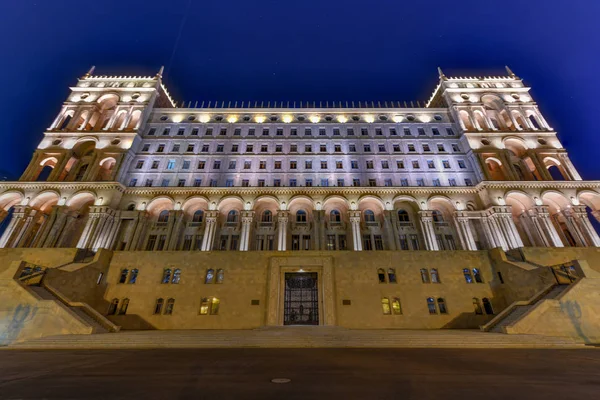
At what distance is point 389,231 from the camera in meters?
32.6

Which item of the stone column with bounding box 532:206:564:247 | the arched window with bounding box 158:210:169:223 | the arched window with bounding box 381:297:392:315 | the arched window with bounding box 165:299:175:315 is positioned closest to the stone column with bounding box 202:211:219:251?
the arched window with bounding box 158:210:169:223

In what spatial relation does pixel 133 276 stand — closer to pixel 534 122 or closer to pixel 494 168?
pixel 494 168

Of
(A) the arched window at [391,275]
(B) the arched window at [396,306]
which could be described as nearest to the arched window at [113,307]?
(B) the arched window at [396,306]

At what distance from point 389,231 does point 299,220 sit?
1147cm

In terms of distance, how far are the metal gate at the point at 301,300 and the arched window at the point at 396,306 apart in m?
7.41

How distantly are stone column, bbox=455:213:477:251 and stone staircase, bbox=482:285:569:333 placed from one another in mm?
11260

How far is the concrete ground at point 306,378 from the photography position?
5.70 metres

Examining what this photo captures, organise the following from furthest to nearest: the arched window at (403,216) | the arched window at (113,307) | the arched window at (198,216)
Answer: the arched window at (403,216)
the arched window at (198,216)
the arched window at (113,307)

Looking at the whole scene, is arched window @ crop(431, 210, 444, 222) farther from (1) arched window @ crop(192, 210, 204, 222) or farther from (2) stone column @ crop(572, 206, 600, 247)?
(1) arched window @ crop(192, 210, 204, 222)

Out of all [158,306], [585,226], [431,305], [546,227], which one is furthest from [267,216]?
[585,226]

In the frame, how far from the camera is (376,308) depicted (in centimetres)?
2427

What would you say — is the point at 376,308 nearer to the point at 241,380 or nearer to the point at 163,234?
the point at 241,380

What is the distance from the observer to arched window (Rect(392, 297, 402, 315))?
24297 millimetres

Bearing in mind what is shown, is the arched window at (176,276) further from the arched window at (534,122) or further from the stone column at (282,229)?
the arched window at (534,122)
